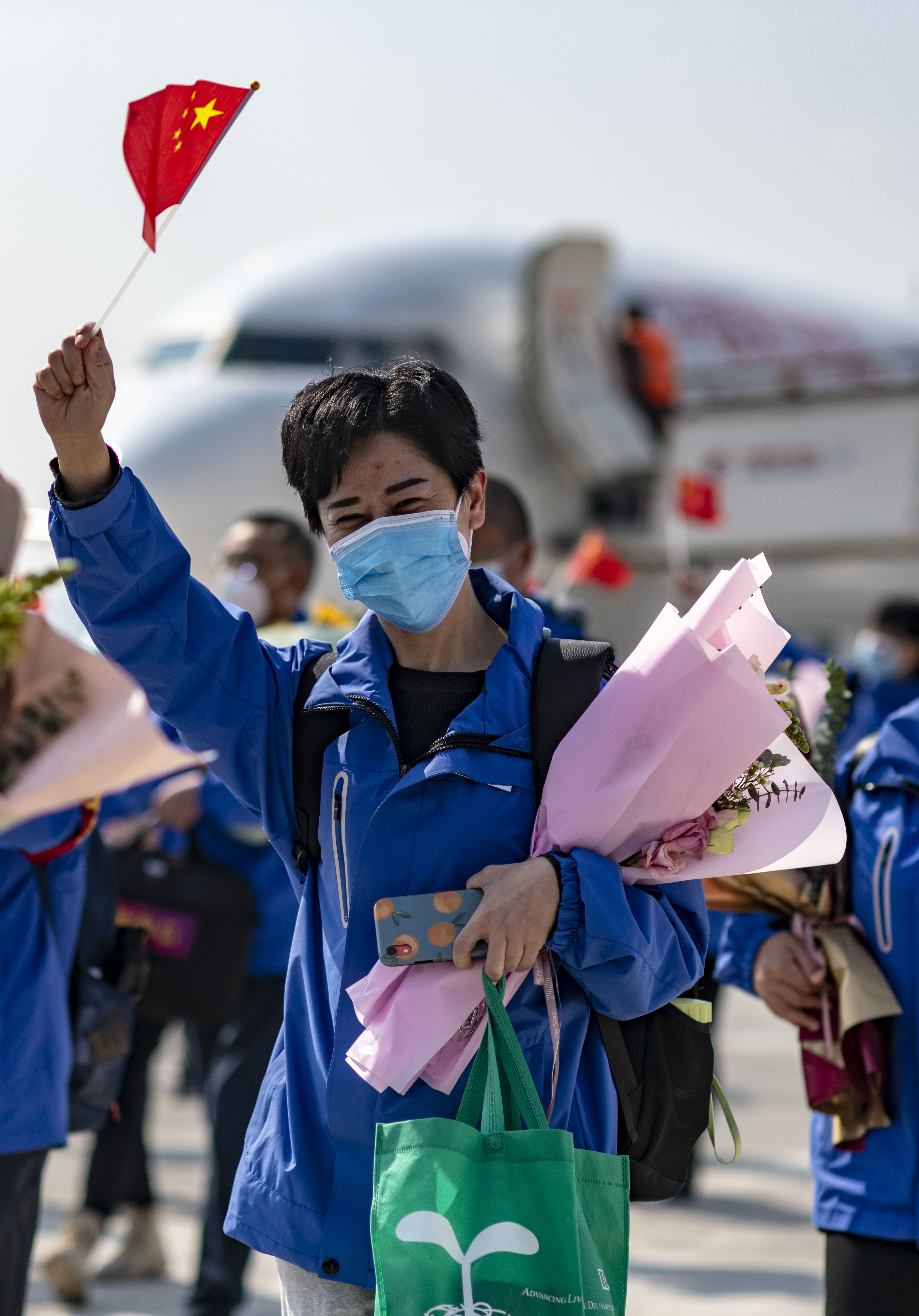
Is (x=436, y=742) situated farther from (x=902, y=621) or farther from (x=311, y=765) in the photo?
(x=902, y=621)

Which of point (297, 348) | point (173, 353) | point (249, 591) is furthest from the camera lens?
point (173, 353)

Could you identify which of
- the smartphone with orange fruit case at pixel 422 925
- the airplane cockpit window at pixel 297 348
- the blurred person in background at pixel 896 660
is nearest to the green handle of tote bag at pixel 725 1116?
the smartphone with orange fruit case at pixel 422 925

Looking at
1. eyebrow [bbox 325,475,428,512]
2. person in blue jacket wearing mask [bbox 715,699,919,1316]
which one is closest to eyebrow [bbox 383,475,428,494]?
eyebrow [bbox 325,475,428,512]

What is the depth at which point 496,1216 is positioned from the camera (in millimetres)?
1488

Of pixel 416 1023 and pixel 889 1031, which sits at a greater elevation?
pixel 889 1031

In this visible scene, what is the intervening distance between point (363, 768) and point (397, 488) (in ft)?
1.06

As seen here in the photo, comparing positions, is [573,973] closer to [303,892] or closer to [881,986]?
[303,892]

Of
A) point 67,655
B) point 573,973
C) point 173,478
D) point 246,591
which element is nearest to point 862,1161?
point 573,973

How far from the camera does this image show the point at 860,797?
245 centimetres

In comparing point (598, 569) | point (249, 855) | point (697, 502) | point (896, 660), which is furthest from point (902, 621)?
point (249, 855)

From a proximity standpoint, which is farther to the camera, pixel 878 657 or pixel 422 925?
pixel 878 657

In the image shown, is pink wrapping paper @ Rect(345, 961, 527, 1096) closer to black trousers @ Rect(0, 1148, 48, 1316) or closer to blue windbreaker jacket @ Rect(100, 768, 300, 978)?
black trousers @ Rect(0, 1148, 48, 1316)

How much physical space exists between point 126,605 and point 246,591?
259cm

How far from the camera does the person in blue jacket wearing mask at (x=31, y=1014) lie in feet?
7.79
